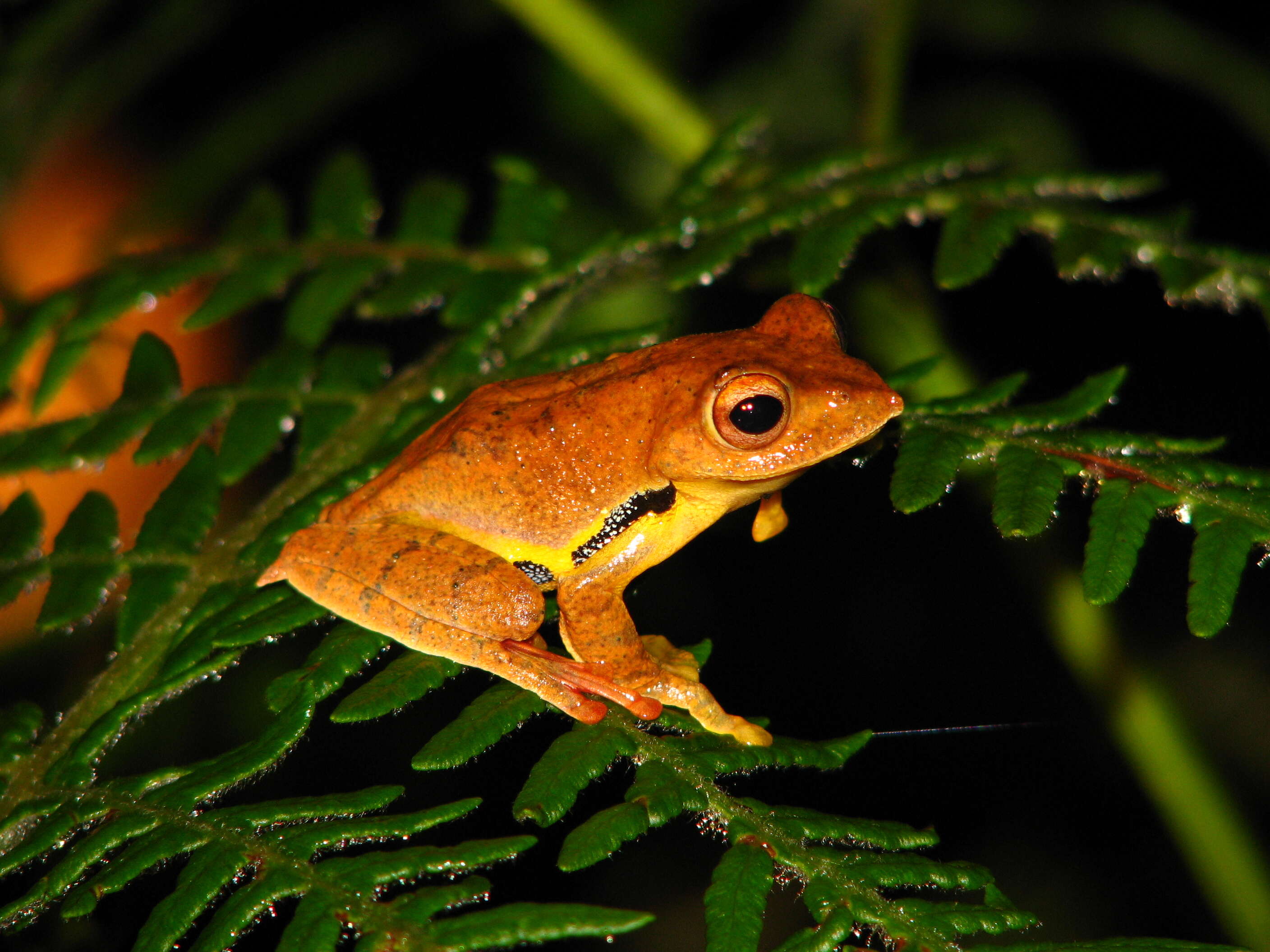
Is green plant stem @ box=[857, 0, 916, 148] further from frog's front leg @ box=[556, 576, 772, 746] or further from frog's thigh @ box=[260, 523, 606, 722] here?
frog's thigh @ box=[260, 523, 606, 722]

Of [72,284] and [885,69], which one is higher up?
[885,69]

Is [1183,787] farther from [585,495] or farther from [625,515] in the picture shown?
[585,495]

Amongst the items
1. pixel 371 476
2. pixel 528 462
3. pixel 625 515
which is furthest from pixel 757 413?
pixel 371 476

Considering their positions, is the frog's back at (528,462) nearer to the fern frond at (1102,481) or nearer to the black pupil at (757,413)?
the black pupil at (757,413)

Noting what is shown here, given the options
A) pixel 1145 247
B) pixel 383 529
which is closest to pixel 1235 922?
pixel 1145 247

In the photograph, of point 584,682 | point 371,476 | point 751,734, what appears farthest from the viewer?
point 371,476

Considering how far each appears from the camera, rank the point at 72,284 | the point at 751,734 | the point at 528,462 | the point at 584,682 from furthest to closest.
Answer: the point at 72,284, the point at 528,462, the point at 584,682, the point at 751,734
